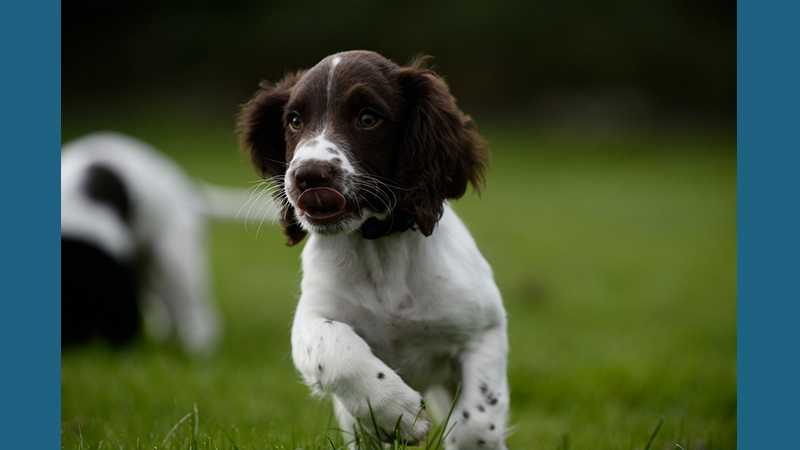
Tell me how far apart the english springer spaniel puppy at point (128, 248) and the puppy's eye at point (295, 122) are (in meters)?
2.97

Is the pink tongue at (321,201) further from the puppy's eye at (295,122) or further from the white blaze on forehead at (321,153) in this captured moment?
the puppy's eye at (295,122)

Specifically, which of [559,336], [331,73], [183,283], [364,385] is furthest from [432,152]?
[559,336]

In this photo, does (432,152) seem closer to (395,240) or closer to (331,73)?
(395,240)

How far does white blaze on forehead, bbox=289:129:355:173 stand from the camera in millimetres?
2657

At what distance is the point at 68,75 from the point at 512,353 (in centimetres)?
388

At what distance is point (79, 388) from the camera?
4590 millimetres

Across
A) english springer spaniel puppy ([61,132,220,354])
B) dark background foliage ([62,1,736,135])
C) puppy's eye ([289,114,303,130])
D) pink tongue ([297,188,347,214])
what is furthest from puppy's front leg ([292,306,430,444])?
english springer spaniel puppy ([61,132,220,354])

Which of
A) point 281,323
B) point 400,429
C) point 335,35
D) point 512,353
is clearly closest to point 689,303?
point 512,353

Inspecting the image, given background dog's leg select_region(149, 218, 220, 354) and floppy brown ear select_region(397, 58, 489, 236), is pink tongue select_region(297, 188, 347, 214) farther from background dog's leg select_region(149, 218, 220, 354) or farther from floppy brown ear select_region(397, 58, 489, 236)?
background dog's leg select_region(149, 218, 220, 354)

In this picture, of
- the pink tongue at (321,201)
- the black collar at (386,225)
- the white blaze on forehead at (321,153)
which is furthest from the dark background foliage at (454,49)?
the pink tongue at (321,201)

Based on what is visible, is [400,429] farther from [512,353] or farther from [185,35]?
[185,35]

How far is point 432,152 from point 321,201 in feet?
1.65

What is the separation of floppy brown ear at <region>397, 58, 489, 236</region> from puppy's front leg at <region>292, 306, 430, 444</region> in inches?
20.9

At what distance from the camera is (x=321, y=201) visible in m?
2.67
